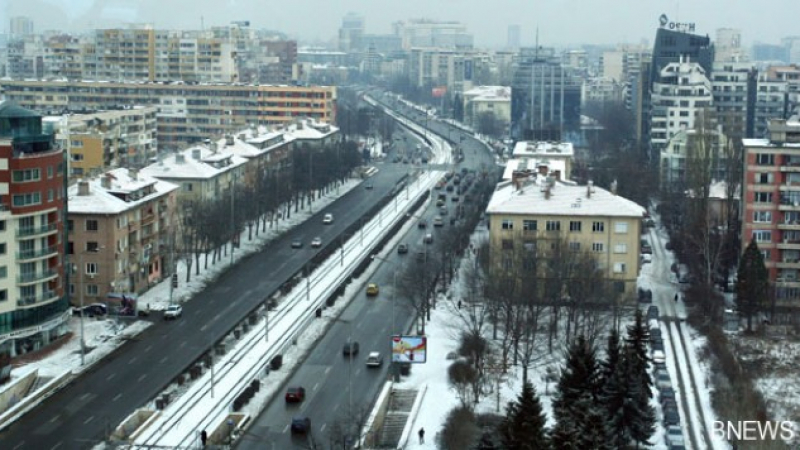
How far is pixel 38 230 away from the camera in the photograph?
756 inches

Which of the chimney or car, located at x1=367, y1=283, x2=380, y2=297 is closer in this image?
the chimney

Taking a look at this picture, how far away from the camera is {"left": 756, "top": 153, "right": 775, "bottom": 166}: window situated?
22.8m

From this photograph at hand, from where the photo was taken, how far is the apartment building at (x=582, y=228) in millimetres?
22750

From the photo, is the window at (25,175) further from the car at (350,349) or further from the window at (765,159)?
the window at (765,159)

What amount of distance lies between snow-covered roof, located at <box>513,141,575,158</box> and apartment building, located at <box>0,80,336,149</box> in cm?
1471

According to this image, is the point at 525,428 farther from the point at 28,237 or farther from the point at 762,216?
the point at 762,216

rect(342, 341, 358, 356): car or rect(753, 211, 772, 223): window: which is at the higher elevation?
rect(753, 211, 772, 223): window

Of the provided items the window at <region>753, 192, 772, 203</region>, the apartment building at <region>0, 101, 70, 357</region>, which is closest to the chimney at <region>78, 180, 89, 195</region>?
the apartment building at <region>0, 101, 70, 357</region>

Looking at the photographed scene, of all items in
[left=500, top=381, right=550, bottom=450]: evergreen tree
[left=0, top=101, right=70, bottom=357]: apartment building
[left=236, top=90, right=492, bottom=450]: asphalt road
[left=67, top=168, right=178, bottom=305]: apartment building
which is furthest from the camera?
[left=67, top=168, right=178, bottom=305]: apartment building

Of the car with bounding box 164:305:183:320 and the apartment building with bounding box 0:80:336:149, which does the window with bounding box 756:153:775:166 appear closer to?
the car with bounding box 164:305:183:320

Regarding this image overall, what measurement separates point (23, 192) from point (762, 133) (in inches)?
1329

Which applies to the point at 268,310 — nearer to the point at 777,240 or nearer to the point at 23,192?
the point at 23,192

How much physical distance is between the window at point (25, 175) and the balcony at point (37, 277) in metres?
1.45

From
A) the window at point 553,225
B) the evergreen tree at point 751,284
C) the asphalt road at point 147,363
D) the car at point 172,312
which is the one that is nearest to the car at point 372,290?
the asphalt road at point 147,363
